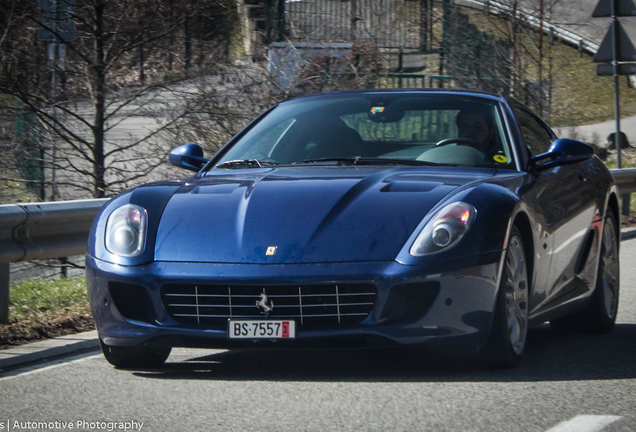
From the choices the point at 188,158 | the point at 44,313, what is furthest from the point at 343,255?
the point at 44,313

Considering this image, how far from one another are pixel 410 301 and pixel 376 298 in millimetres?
152

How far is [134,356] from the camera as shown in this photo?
507 centimetres

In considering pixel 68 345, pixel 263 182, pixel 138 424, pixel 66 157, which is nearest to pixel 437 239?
pixel 263 182

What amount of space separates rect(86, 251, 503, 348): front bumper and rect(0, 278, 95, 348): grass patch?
169 centimetres

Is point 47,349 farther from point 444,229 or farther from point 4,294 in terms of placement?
point 444,229

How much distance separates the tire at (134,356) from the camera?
5029mm

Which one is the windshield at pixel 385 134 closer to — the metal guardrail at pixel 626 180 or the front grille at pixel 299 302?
the front grille at pixel 299 302

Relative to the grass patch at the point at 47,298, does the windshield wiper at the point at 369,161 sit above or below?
above

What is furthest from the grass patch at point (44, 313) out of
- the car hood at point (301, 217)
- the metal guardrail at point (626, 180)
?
the metal guardrail at point (626, 180)

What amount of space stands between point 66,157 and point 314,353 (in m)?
5.23

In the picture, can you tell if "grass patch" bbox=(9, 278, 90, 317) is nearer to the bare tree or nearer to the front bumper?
the bare tree

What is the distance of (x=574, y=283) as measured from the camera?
595cm

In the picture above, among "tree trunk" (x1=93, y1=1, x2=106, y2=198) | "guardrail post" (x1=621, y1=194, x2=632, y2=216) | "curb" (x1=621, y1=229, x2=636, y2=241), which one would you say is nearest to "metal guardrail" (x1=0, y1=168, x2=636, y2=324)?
"tree trunk" (x1=93, y1=1, x2=106, y2=198)

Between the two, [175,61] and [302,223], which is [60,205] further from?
[175,61]
